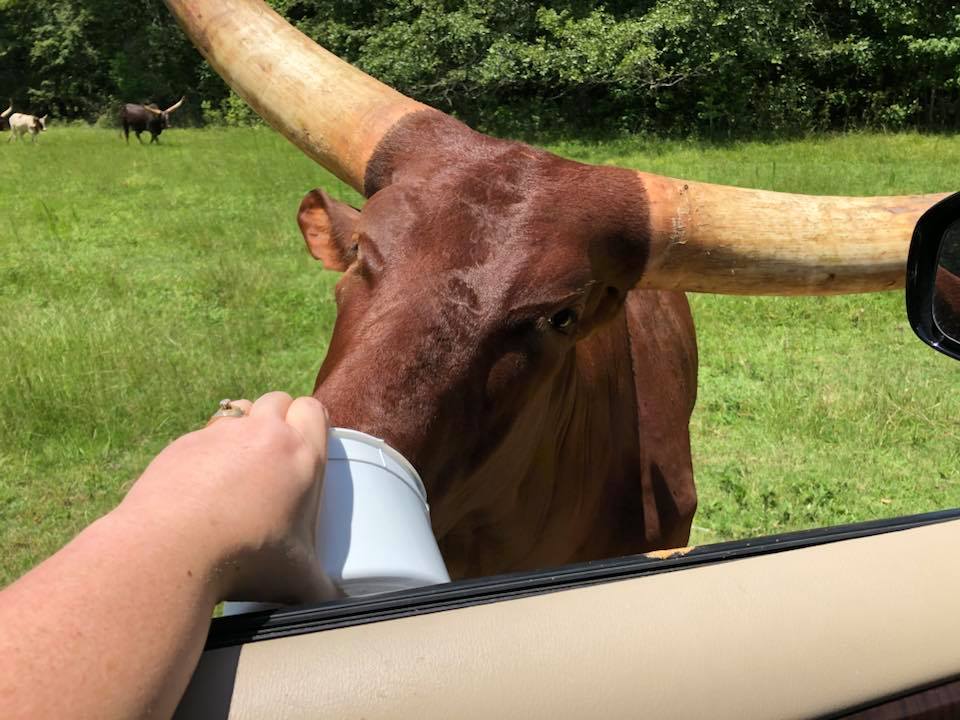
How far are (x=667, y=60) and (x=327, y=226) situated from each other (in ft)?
67.6

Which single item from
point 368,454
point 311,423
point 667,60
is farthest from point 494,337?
point 667,60

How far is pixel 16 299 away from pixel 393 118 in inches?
266

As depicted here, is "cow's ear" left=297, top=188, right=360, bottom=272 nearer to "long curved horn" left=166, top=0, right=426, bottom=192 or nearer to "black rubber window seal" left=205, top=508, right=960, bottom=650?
"long curved horn" left=166, top=0, right=426, bottom=192

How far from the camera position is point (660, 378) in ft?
11.0

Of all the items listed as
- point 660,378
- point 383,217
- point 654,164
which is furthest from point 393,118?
point 654,164

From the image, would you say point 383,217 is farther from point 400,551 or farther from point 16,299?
point 16,299

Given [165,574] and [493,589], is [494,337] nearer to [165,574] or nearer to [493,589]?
[493,589]

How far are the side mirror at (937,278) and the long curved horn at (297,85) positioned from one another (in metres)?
1.32

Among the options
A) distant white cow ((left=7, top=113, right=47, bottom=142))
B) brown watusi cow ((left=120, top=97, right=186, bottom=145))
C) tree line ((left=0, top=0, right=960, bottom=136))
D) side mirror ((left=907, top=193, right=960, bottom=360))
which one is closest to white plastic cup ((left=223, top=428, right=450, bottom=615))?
side mirror ((left=907, top=193, right=960, bottom=360))

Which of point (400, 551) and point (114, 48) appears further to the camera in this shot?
Answer: point (114, 48)

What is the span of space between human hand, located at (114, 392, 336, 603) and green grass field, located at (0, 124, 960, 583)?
3948mm

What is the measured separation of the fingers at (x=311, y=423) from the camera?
1.00 metres

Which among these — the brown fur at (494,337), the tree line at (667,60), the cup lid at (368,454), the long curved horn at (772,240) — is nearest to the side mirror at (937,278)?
the long curved horn at (772,240)

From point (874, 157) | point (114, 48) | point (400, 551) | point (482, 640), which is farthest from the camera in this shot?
point (114, 48)
